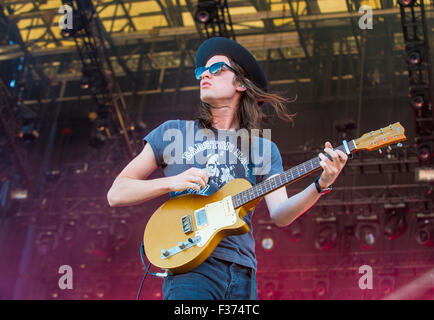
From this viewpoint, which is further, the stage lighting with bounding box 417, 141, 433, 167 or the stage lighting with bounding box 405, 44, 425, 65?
the stage lighting with bounding box 417, 141, 433, 167

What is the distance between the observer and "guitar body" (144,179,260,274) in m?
2.10

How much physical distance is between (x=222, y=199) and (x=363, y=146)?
0.69 m

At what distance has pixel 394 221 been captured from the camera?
10.7 meters

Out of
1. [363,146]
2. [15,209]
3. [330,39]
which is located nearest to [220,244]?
[363,146]

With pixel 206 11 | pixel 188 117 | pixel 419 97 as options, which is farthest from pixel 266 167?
pixel 188 117

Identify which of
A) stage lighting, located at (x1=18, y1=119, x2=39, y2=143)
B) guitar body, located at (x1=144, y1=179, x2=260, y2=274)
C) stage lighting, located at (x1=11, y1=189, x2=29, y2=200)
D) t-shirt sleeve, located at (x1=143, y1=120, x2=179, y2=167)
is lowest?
guitar body, located at (x1=144, y1=179, x2=260, y2=274)

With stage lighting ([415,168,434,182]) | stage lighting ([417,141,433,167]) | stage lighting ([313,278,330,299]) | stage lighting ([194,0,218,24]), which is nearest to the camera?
stage lighting ([194,0,218,24])

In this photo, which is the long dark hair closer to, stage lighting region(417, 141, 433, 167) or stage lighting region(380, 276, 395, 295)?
stage lighting region(417, 141, 433, 167)

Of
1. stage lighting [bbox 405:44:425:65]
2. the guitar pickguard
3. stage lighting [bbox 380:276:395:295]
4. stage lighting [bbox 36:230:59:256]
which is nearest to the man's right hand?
the guitar pickguard

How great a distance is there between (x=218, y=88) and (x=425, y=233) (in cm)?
918

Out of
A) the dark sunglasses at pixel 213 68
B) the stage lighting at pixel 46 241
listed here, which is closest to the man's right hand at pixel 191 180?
the dark sunglasses at pixel 213 68

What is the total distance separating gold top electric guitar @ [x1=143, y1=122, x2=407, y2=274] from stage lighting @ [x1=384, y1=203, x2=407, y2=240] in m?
8.79
